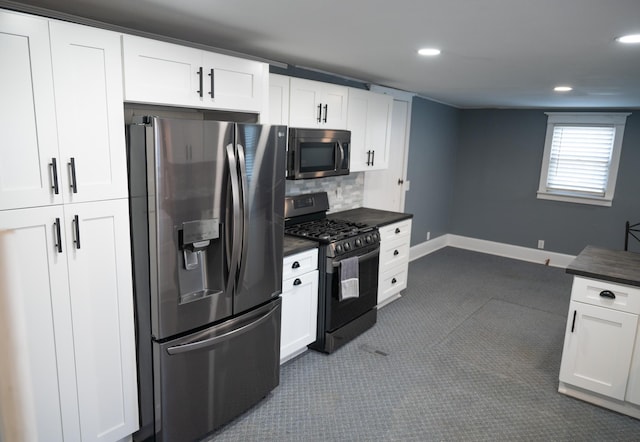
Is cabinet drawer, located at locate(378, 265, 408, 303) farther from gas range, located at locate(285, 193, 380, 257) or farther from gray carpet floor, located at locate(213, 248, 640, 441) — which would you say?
gas range, located at locate(285, 193, 380, 257)

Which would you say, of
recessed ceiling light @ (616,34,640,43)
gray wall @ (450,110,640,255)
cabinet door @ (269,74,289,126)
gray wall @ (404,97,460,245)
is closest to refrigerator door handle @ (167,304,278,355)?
cabinet door @ (269,74,289,126)

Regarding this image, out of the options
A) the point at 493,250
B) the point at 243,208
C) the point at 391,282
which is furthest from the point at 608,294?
the point at 493,250

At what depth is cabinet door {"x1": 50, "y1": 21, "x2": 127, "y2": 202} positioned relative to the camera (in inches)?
70.9

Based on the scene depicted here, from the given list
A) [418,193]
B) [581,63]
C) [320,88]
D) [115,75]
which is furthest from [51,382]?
[418,193]

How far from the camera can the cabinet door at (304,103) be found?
10.7 feet

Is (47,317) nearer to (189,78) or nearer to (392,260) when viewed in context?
(189,78)

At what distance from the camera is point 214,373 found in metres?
2.39

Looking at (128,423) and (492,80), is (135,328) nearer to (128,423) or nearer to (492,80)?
(128,423)

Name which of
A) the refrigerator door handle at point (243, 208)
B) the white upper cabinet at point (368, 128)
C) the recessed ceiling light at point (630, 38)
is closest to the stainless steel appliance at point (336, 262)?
the white upper cabinet at point (368, 128)

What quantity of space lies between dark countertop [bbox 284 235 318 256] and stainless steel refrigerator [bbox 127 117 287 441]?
13.6 inches

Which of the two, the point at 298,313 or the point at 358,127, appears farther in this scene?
the point at 358,127

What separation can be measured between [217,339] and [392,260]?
2.34 m

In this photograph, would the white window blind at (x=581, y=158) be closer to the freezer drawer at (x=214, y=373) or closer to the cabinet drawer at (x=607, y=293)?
the cabinet drawer at (x=607, y=293)

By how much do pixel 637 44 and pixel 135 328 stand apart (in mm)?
3001
